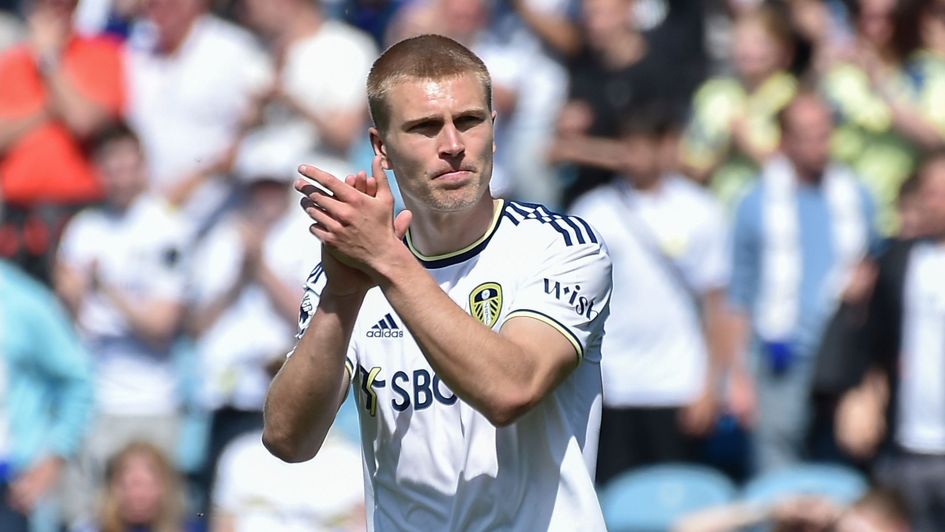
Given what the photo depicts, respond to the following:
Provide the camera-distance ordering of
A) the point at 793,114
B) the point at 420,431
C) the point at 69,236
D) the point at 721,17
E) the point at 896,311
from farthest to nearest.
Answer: the point at 721,17 → the point at 69,236 → the point at 793,114 → the point at 896,311 → the point at 420,431

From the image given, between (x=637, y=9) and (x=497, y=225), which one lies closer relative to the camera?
(x=497, y=225)

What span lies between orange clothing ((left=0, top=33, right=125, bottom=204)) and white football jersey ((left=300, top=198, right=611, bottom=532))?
20.8ft

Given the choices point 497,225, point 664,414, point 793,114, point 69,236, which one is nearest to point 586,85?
point 793,114

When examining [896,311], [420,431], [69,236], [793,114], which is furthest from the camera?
[69,236]

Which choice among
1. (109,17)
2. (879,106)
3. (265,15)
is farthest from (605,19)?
(109,17)

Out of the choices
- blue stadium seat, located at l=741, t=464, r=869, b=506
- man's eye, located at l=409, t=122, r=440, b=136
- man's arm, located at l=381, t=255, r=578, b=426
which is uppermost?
man's eye, located at l=409, t=122, r=440, b=136

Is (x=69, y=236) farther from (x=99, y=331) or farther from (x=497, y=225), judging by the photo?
(x=497, y=225)

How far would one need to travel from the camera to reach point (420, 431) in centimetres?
430

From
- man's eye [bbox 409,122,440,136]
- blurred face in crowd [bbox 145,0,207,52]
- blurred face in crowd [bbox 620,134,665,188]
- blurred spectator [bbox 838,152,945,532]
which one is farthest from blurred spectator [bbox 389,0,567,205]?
man's eye [bbox 409,122,440,136]

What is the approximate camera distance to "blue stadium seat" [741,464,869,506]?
848 centimetres

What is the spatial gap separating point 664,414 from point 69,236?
145 inches

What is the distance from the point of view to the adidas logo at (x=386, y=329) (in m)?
4.39

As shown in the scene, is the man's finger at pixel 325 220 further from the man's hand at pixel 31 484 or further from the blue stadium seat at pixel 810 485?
the man's hand at pixel 31 484

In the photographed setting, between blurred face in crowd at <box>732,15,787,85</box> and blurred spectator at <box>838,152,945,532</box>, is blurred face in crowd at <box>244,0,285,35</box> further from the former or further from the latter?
blurred spectator at <box>838,152,945,532</box>
